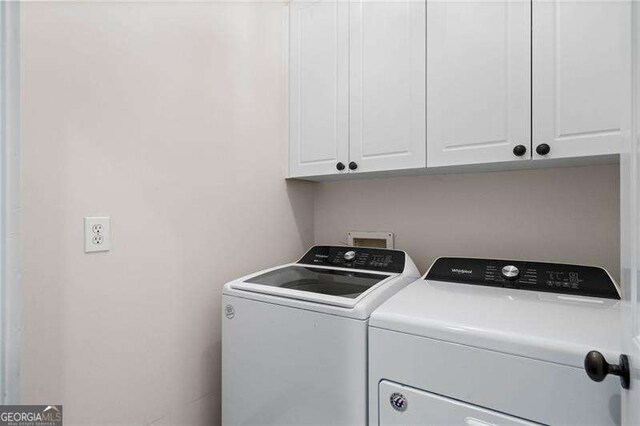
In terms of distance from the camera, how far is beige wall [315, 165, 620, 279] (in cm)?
133

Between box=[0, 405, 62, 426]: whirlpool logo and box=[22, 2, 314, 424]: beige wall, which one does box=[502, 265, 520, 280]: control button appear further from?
box=[0, 405, 62, 426]: whirlpool logo

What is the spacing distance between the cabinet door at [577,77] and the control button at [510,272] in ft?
1.46

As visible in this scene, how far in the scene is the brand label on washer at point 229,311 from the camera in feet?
4.11

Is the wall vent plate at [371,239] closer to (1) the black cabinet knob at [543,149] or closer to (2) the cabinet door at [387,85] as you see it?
(2) the cabinet door at [387,85]

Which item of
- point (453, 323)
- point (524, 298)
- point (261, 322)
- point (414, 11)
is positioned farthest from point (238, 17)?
point (524, 298)

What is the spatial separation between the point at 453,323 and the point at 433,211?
0.90 metres

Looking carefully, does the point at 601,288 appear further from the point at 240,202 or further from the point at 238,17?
the point at 238,17

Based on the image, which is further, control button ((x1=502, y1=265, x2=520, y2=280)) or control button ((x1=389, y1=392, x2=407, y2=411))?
control button ((x1=502, y1=265, x2=520, y2=280))

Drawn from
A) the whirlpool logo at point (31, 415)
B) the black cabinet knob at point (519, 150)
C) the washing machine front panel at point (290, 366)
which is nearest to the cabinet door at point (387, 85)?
the black cabinet knob at point (519, 150)

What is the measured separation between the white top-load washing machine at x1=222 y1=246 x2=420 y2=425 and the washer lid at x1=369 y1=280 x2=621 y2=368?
11cm

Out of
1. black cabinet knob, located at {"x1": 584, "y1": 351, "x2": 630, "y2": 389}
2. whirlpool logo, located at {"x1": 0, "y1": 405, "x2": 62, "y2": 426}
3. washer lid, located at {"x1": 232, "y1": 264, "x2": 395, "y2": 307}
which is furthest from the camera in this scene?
washer lid, located at {"x1": 232, "y1": 264, "x2": 395, "y2": 307}

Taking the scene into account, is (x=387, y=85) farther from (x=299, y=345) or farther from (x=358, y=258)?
(x=299, y=345)

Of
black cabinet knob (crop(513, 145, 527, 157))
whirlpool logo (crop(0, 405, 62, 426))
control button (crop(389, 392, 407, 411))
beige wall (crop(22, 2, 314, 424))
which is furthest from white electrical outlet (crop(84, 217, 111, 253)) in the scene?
black cabinet knob (crop(513, 145, 527, 157))

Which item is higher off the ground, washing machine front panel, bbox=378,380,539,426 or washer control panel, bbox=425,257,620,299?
washer control panel, bbox=425,257,620,299
